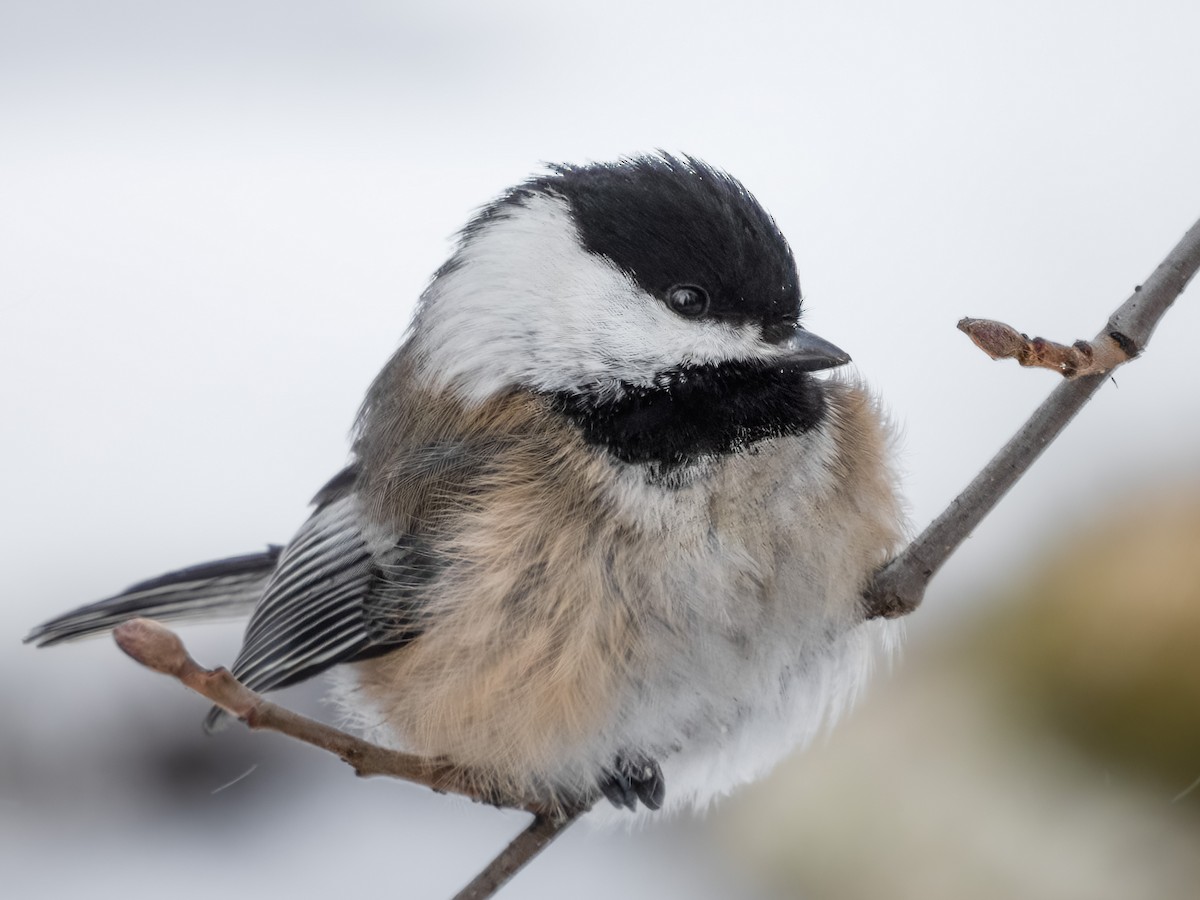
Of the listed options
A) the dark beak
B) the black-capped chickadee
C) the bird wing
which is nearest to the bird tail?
the bird wing

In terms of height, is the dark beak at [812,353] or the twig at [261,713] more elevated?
the dark beak at [812,353]

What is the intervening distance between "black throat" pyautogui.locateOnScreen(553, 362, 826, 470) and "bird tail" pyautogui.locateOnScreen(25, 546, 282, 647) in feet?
2.22

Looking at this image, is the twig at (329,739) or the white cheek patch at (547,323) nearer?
the twig at (329,739)

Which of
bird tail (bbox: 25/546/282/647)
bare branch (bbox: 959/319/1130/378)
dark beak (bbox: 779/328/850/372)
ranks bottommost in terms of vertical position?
bird tail (bbox: 25/546/282/647)

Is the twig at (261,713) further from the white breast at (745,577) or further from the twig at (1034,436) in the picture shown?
the twig at (1034,436)

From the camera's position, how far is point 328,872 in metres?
2.00

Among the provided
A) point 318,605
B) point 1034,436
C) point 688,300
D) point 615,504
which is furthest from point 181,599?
point 1034,436

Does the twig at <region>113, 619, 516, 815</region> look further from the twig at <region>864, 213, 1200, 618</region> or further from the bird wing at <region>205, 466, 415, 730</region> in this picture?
the twig at <region>864, 213, 1200, 618</region>

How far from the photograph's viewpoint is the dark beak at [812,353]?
114 centimetres

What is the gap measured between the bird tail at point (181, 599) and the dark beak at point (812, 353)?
2.74 ft

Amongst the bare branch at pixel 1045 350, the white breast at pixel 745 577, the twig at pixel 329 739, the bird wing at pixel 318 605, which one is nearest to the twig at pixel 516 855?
the twig at pixel 329 739

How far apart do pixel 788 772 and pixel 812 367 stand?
99cm

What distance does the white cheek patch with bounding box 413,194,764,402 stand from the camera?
45.8 inches

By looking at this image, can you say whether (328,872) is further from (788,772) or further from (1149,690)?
(1149,690)
